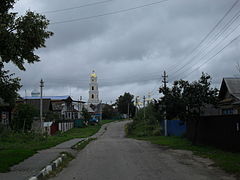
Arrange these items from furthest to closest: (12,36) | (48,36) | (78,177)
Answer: (48,36) < (12,36) < (78,177)

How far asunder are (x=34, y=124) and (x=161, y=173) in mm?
36107

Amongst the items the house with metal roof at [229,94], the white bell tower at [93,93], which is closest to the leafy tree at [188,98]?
the house with metal roof at [229,94]

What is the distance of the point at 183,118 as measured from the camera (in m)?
22.1

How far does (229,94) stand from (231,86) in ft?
2.43

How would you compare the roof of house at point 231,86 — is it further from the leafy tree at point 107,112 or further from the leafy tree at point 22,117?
the leafy tree at point 107,112

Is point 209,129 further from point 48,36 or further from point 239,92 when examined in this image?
point 48,36

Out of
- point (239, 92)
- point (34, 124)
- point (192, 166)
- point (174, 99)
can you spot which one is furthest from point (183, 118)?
point (34, 124)

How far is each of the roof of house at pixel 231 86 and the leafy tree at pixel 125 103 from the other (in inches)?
3948

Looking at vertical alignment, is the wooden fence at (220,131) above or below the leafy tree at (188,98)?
below

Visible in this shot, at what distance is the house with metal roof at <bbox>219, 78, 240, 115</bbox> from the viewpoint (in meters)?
25.7

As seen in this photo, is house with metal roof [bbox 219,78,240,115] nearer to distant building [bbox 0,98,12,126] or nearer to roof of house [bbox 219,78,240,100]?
roof of house [bbox 219,78,240,100]

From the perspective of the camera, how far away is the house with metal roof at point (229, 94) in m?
25.7

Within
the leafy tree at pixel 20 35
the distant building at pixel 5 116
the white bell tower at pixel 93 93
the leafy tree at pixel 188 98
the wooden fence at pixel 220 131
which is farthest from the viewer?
the white bell tower at pixel 93 93

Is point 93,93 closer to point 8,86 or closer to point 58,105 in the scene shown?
point 58,105
